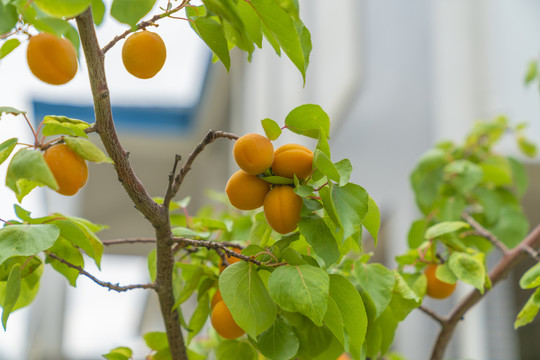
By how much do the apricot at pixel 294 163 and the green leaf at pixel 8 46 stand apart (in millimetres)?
202

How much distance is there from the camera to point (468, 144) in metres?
1.07

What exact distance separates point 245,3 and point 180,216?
1.06 ft

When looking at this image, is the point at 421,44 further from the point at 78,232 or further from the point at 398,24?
the point at 78,232

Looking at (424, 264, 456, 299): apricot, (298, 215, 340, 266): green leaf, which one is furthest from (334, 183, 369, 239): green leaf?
(424, 264, 456, 299): apricot

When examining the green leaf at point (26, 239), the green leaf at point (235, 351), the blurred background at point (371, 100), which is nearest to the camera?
Result: the green leaf at point (26, 239)

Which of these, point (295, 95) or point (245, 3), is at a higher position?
point (245, 3)

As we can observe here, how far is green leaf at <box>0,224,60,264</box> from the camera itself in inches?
17.7

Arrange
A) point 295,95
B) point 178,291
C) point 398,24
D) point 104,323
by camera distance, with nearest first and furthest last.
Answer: point 178,291 < point 398,24 < point 295,95 < point 104,323

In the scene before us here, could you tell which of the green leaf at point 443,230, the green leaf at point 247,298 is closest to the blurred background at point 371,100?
the green leaf at point 247,298

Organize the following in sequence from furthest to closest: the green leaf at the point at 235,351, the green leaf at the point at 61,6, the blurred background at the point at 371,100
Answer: the blurred background at the point at 371,100 < the green leaf at the point at 235,351 < the green leaf at the point at 61,6

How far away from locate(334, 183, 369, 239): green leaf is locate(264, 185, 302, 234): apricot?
1.1 inches

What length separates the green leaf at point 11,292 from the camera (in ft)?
1.54

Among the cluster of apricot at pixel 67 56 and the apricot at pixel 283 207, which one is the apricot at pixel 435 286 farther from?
the cluster of apricot at pixel 67 56

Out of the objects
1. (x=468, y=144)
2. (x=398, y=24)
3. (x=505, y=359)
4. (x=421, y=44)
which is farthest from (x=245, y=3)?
(x=398, y=24)
